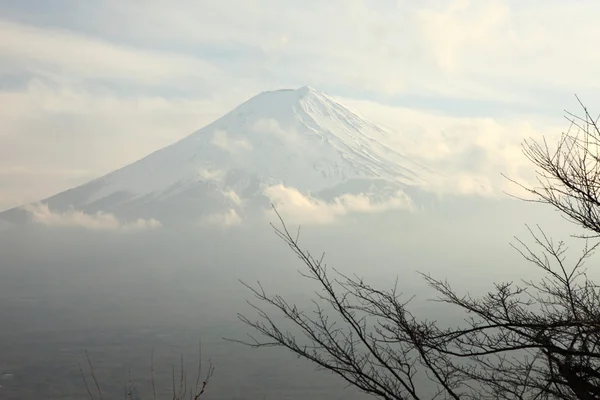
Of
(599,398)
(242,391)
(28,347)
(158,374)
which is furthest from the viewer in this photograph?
(28,347)

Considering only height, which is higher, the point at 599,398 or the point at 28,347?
the point at 599,398

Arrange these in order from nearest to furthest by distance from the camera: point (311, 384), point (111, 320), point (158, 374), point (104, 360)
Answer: point (311, 384)
point (158, 374)
point (104, 360)
point (111, 320)

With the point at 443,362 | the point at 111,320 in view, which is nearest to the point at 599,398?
the point at 443,362

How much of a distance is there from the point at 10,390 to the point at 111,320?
237 feet

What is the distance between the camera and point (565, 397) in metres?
3.77

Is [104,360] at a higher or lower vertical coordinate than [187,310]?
lower

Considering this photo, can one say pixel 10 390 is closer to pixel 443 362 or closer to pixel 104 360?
pixel 104 360

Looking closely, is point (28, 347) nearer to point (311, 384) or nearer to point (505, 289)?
point (311, 384)

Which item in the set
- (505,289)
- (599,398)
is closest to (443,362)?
(505,289)

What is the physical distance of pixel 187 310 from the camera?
575 feet

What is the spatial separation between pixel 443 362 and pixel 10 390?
98265mm

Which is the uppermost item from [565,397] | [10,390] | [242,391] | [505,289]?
[505,289]

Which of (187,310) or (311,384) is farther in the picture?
(187,310)

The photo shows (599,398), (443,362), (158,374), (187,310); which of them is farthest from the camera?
(187,310)
